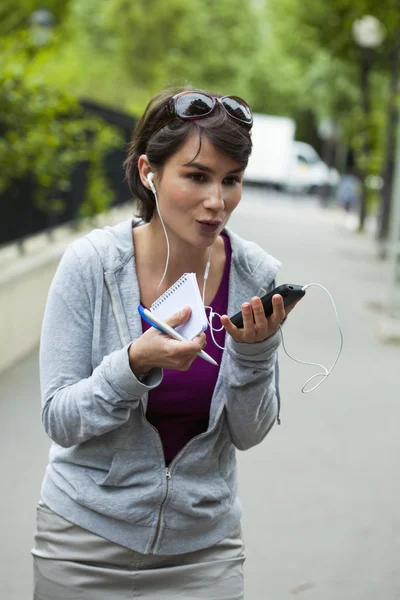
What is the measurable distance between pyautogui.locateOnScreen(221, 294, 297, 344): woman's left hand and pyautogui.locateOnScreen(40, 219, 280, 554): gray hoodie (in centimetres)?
4

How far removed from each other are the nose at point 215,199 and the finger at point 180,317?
0.93 feet

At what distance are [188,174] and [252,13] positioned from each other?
61769 mm

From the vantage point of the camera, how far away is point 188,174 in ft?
7.77

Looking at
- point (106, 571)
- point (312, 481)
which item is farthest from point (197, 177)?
point (312, 481)

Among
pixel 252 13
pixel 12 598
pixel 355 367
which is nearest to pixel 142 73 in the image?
pixel 252 13

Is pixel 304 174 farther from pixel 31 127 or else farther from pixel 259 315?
pixel 259 315

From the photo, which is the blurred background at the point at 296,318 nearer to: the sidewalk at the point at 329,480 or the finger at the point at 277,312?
the sidewalk at the point at 329,480

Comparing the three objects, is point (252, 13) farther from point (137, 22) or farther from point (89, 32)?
point (137, 22)

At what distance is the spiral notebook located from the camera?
217cm

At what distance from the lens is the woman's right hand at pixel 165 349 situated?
7.04 feet

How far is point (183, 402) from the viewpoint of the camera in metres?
2.46

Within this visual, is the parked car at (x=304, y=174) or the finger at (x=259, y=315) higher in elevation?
the parked car at (x=304, y=174)

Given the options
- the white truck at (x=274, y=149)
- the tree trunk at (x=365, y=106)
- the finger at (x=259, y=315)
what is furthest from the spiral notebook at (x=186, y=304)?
the white truck at (x=274, y=149)

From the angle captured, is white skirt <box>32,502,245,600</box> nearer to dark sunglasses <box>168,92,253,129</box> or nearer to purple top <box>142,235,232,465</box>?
purple top <box>142,235,232,465</box>
